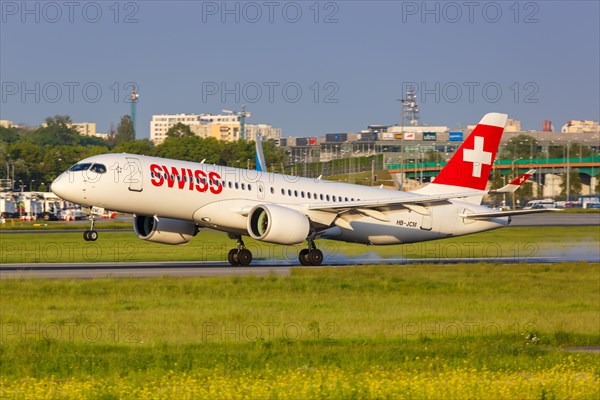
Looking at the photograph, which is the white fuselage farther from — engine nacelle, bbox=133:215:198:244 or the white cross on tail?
the white cross on tail

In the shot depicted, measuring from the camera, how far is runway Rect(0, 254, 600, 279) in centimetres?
3616

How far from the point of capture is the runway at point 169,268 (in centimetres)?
3616

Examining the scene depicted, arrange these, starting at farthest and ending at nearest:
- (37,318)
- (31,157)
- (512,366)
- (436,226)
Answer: (31,157) < (436,226) < (37,318) < (512,366)

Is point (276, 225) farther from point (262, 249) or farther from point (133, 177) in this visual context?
point (262, 249)

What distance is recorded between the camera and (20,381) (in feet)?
55.1

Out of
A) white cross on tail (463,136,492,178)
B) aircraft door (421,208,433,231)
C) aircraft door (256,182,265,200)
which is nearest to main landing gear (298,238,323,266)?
aircraft door (256,182,265,200)

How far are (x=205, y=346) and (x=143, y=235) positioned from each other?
21.7 m

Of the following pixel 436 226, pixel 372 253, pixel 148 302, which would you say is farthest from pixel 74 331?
pixel 372 253

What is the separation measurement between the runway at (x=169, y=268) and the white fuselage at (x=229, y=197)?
1.83 metres

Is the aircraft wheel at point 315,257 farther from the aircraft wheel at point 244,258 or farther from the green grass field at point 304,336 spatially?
the green grass field at point 304,336

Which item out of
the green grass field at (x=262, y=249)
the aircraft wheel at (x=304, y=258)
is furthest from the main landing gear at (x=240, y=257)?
the green grass field at (x=262, y=249)

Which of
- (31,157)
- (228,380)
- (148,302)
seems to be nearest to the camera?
(228,380)

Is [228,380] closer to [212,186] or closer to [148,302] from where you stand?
[148,302]

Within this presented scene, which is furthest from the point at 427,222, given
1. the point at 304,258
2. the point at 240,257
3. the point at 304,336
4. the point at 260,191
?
the point at 304,336
